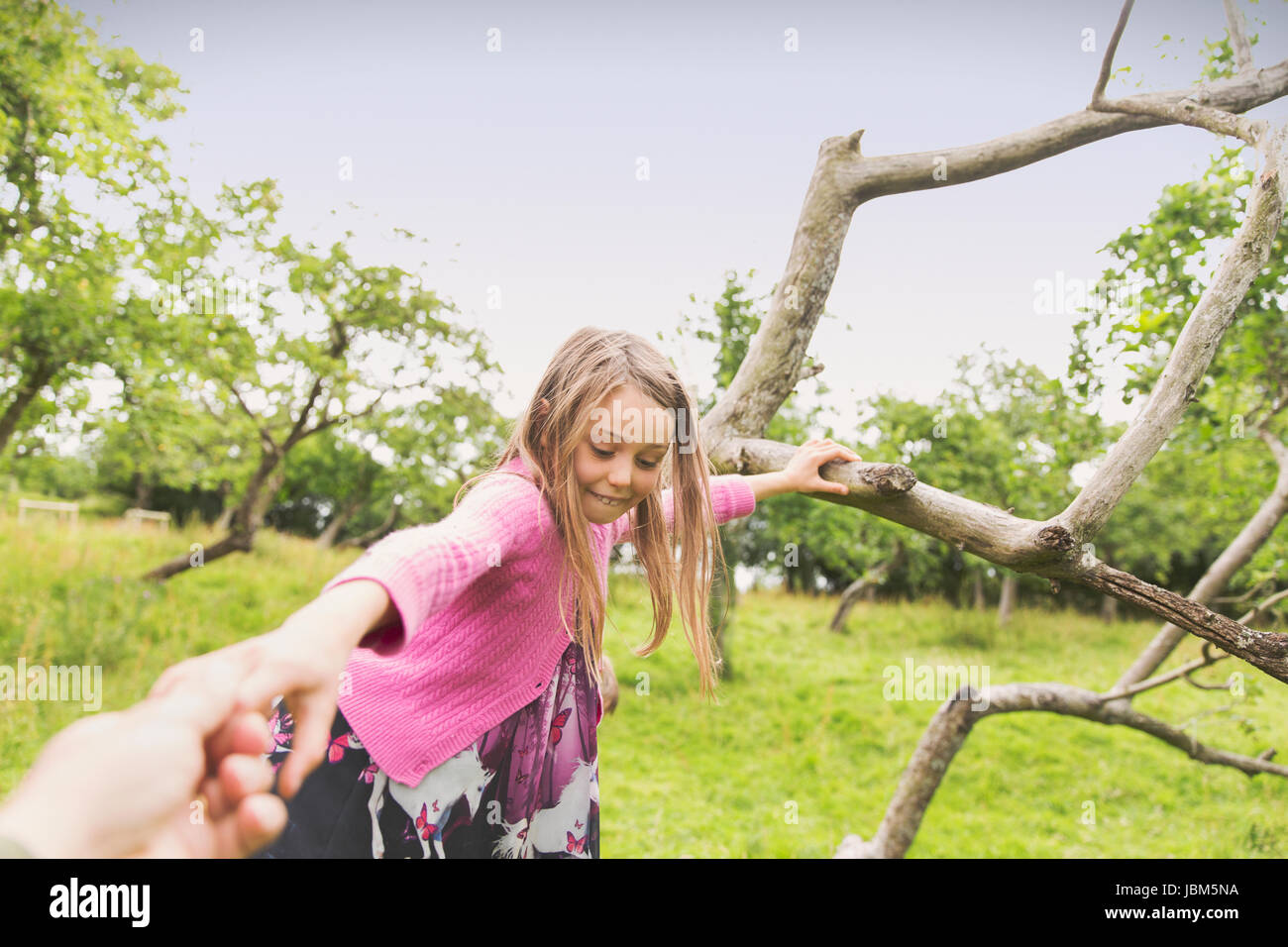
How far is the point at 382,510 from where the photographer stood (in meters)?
22.2

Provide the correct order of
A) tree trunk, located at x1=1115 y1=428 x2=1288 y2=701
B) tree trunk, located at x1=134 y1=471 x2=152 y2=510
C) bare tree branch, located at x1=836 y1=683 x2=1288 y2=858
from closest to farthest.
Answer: bare tree branch, located at x1=836 y1=683 x2=1288 y2=858, tree trunk, located at x1=1115 y1=428 x2=1288 y2=701, tree trunk, located at x1=134 y1=471 x2=152 y2=510

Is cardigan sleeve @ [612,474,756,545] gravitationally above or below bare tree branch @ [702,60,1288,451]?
below

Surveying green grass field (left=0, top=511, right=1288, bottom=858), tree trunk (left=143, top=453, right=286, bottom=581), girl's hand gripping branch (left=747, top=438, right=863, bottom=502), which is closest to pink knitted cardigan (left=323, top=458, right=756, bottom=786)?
girl's hand gripping branch (left=747, top=438, right=863, bottom=502)

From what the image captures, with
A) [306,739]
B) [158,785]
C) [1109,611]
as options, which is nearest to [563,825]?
[306,739]

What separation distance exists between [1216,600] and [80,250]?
10.0 meters

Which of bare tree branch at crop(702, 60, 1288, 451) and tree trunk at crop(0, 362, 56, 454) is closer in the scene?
bare tree branch at crop(702, 60, 1288, 451)

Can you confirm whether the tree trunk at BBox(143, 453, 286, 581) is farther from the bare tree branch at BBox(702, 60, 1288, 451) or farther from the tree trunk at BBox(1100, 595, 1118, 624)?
the tree trunk at BBox(1100, 595, 1118, 624)

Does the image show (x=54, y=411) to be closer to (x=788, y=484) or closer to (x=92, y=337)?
(x=92, y=337)

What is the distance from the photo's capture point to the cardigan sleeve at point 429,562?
1.05 m

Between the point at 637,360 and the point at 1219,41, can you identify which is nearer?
the point at 637,360

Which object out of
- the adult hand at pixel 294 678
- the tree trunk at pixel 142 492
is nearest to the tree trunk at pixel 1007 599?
the adult hand at pixel 294 678

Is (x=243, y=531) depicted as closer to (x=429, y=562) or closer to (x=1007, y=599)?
(x=429, y=562)

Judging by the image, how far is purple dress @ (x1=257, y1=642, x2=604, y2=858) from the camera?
184cm
